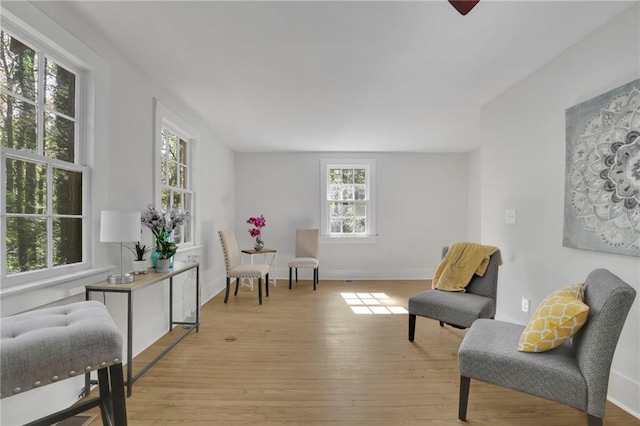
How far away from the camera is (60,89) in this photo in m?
1.95

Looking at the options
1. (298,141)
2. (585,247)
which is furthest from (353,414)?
(298,141)

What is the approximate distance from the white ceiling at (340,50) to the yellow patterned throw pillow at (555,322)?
5.62ft

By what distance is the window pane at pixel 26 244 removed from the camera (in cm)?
162

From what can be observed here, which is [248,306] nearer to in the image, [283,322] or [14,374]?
[283,322]

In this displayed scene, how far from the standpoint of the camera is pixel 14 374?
98 cm

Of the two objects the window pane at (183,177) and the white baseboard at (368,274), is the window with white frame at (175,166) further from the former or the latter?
the white baseboard at (368,274)

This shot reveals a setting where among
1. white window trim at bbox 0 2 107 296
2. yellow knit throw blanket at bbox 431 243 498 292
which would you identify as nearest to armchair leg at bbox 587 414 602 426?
yellow knit throw blanket at bbox 431 243 498 292

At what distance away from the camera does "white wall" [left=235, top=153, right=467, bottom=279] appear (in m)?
5.71

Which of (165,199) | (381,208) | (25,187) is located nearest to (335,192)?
(381,208)

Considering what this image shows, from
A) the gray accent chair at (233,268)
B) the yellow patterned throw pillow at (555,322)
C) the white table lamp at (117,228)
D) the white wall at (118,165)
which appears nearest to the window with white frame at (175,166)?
the white wall at (118,165)

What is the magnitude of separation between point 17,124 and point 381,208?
500cm

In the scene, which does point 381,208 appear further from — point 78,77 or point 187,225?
point 78,77

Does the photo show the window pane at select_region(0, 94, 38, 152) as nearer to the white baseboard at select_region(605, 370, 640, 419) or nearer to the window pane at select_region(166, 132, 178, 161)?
the window pane at select_region(166, 132, 178, 161)

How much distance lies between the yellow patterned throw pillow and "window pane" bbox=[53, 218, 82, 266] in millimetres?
2805
